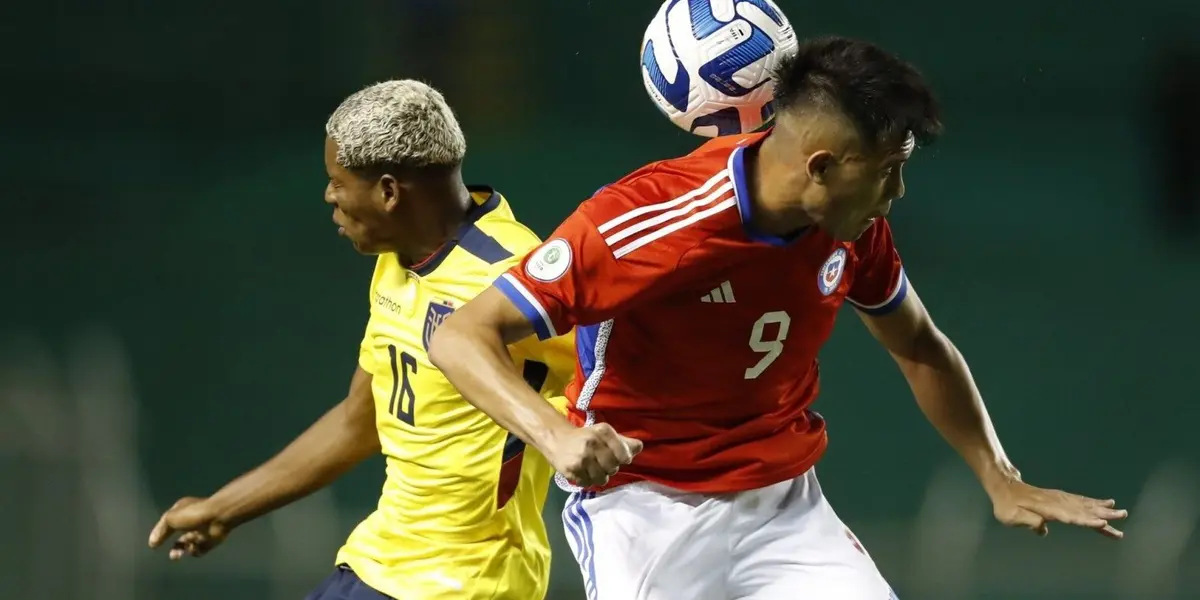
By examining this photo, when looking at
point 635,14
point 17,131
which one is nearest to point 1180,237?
point 635,14

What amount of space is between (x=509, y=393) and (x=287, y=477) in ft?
4.08

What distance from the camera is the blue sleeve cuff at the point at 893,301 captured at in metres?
2.71

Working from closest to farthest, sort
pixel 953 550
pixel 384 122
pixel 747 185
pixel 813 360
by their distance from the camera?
pixel 747 185 < pixel 813 360 < pixel 384 122 < pixel 953 550

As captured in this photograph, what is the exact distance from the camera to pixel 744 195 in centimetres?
222

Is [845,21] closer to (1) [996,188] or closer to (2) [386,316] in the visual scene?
(1) [996,188]

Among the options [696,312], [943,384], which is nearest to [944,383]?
[943,384]

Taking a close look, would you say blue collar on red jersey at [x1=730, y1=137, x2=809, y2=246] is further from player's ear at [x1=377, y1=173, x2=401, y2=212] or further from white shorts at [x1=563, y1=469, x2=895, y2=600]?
player's ear at [x1=377, y1=173, x2=401, y2=212]

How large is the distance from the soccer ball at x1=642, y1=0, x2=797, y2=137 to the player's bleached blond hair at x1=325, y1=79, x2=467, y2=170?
452 mm

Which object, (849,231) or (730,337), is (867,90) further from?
(730,337)

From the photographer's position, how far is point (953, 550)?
5.17m

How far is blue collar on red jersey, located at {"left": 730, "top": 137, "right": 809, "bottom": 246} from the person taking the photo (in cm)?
221

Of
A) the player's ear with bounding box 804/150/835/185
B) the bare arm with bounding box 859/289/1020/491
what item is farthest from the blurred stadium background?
the player's ear with bounding box 804/150/835/185

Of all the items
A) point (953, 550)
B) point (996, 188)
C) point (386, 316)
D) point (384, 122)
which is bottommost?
point (953, 550)

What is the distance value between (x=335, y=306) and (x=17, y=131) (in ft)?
4.84
